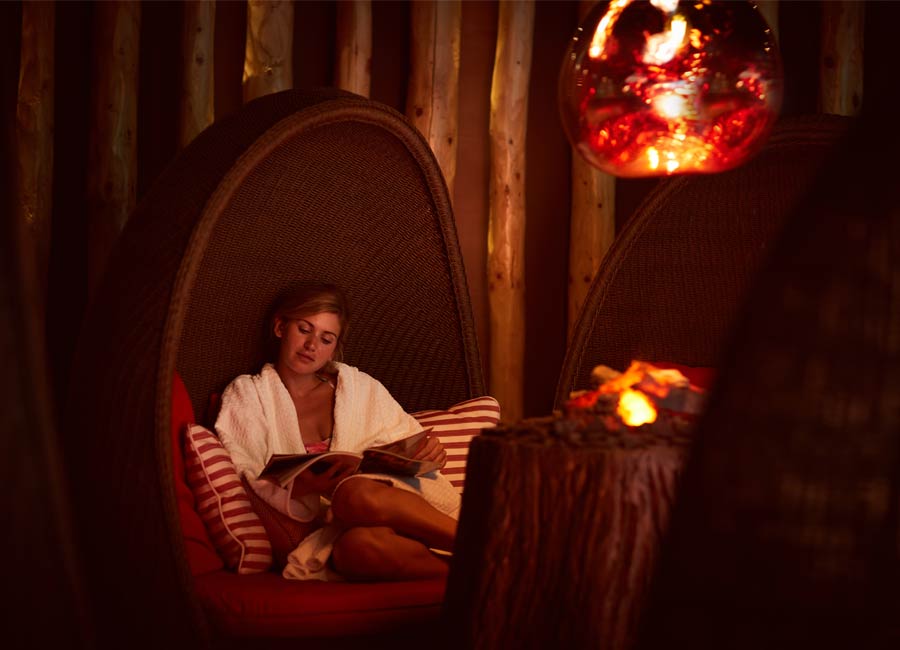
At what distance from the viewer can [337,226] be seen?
2.93 m

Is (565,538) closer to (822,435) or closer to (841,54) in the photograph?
(822,435)

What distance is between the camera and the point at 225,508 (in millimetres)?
2291

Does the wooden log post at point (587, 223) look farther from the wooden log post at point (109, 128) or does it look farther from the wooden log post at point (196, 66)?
the wooden log post at point (109, 128)

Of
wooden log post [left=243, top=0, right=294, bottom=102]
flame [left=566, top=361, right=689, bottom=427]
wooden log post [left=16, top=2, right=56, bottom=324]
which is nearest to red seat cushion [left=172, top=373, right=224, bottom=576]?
flame [left=566, top=361, right=689, bottom=427]

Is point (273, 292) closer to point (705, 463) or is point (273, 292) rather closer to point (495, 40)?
point (495, 40)

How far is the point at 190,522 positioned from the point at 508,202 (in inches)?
70.1

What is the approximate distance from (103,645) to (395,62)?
7.60ft

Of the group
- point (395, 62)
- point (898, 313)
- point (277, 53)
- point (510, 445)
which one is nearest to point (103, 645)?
point (510, 445)

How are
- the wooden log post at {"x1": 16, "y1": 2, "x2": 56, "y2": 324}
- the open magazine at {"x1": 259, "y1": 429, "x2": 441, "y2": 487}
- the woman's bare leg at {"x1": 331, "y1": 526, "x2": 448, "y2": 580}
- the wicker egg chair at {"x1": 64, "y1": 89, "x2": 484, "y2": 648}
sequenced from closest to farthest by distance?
1. the wicker egg chair at {"x1": 64, "y1": 89, "x2": 484, "y2": 648}
2. the woman's bare leg at {"x1": 331, "y1": 526, "x2": 448, "y2": 580}
3. the open magazine at {"x1": 259, "y1": 429, "x2": 441, "y2": 487}
4. the wooden log post at {"x1": 16, "y1": 2, "x2": 56, "y2": 324}

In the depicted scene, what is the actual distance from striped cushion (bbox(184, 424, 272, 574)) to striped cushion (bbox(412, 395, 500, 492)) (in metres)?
0.64

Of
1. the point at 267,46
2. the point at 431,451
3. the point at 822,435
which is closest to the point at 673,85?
the point at 822,435

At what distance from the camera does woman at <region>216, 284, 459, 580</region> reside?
2.23 metres

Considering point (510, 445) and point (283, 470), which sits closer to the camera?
point (510, 445)

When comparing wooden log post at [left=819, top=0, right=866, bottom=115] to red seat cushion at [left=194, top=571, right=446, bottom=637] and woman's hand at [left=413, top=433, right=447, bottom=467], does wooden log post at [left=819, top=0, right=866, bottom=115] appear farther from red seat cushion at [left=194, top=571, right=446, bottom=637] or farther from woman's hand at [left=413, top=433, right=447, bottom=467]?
red seat cushion at [left=194, top=571, right=446, bottom=637]
